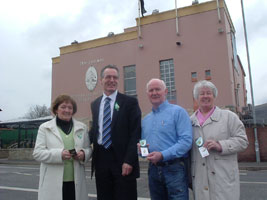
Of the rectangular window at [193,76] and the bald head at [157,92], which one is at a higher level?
the rectangular window at [193,76]

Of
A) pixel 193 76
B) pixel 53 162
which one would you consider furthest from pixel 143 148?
pixel 193 76

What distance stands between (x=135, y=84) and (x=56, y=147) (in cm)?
1727

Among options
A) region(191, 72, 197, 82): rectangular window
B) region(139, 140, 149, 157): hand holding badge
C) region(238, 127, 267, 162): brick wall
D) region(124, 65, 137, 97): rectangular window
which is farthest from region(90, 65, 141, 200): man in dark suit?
region(124, 65, 137, 97): rectangular window

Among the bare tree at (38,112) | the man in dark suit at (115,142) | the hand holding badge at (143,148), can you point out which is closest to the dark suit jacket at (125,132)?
the man in dark suit at (115,142)

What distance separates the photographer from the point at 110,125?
3205 millimetres

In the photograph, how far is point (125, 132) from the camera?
124 inches

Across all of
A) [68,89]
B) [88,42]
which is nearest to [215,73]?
[88,42]

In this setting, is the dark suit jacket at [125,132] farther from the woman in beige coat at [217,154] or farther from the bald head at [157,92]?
the woman in beige coat at [217,154]

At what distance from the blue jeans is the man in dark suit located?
25 cm

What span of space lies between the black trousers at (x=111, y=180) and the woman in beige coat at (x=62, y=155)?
0.26m

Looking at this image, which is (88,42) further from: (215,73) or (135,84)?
(215,73)

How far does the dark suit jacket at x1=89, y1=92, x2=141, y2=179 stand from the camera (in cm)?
302

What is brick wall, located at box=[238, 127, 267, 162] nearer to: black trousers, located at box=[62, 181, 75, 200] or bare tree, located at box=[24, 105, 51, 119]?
black trousers, located at box=[62, 181, 75, 200]

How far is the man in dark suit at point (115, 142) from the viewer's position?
3.02m
